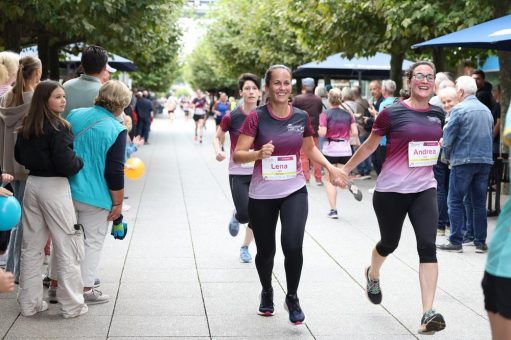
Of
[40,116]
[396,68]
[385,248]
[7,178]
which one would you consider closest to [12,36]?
[396,68]

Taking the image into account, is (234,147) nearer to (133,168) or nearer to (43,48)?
(133,168)

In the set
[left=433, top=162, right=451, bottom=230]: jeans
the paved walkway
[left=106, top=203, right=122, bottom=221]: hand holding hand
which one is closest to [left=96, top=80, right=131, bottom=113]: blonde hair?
[left=106, top=203, right=122, bottom=221]: hand holding hand

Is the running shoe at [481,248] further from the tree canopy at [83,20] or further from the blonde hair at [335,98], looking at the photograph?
the tree canopy at [83,20]

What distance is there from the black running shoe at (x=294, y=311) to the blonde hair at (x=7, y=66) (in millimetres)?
3064

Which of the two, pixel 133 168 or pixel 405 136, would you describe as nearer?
pixel 405 136

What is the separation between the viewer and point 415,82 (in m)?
6.03

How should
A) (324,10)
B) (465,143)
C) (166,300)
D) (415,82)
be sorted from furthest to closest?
(324,10), (465,143), (166,300), (415,82)

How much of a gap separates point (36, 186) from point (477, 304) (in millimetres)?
3447

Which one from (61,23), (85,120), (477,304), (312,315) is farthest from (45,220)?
(61,23)

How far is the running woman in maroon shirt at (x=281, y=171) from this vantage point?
5926 mm

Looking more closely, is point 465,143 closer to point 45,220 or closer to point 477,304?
→ point 477,304

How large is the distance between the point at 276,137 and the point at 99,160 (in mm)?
1313

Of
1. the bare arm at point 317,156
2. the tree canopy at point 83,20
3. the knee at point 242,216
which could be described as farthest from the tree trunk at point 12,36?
the bare arm at point 317,156

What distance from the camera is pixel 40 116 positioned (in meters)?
5.96
